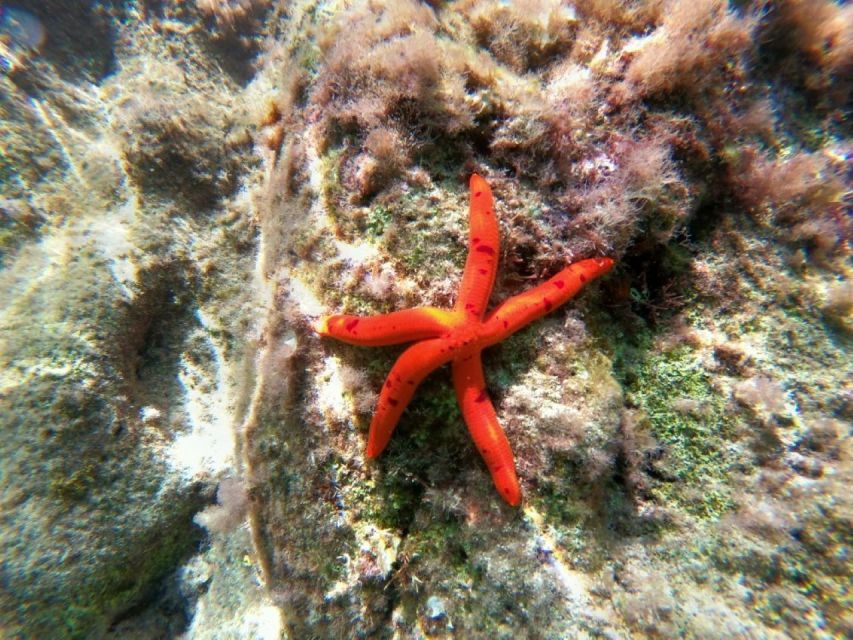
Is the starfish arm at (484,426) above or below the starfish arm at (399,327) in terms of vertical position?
below

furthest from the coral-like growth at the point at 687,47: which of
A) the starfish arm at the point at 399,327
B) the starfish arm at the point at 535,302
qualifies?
the starfish arm at the point at 399,327

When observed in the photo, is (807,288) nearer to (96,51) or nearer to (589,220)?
(589,220)

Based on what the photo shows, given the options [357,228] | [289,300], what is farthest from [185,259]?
[357,228]

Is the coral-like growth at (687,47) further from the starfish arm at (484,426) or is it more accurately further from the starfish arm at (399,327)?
the starfish arm at (484,426)

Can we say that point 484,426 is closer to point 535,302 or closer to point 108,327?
point 535,302

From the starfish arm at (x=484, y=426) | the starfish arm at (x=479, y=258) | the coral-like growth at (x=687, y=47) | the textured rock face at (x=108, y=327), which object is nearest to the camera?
the starfish arm at (x=484, y=426)

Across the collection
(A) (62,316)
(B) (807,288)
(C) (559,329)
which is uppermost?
(B) (807,288)

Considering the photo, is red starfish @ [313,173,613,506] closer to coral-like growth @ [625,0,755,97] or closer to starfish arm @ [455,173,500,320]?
starfish arm @ [455,173,500,320]
